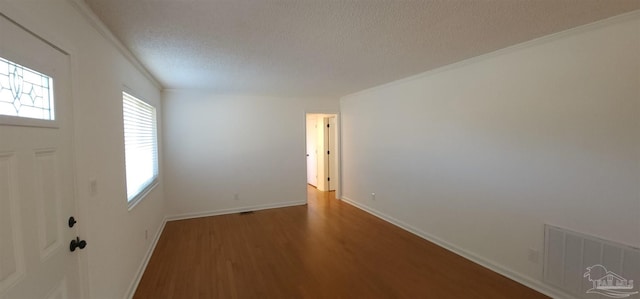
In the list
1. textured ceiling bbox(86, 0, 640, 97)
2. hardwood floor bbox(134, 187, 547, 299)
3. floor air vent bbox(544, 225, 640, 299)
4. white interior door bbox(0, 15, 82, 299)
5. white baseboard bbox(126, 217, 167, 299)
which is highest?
textured ceiling bbox(86, 0, 640, 97)

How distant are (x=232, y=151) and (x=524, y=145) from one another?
441 centimetres

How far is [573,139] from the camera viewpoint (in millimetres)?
2160

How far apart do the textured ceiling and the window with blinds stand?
1.86 feet

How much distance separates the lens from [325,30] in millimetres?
2053

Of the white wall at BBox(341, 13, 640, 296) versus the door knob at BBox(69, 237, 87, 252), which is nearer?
the door knob at BBox(69, 237, 87, 252)

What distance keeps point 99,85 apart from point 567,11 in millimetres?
3424

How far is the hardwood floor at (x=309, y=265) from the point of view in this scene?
2.41m

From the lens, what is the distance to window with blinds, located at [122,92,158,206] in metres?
2.52

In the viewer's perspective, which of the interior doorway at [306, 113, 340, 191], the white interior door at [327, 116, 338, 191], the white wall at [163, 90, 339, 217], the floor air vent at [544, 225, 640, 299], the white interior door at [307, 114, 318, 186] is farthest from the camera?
the white interior door at [307, 114, 318, 186]

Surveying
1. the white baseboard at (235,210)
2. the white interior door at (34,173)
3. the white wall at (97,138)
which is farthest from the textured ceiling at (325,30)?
the white baseboard at (235,210)

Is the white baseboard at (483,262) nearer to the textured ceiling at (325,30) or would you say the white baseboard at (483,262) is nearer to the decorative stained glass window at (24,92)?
the textured ceiling at (325,30)

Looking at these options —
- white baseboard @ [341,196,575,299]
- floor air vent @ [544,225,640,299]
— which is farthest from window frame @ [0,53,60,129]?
white baseboard @ [341,196,575,299]

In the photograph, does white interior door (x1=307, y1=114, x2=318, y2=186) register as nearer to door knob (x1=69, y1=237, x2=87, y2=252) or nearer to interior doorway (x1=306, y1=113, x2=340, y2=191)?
interior doorway (x1=306, y1=113, x2=340, y2=191)

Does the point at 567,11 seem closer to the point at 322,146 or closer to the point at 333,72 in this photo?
the point at 333,72
